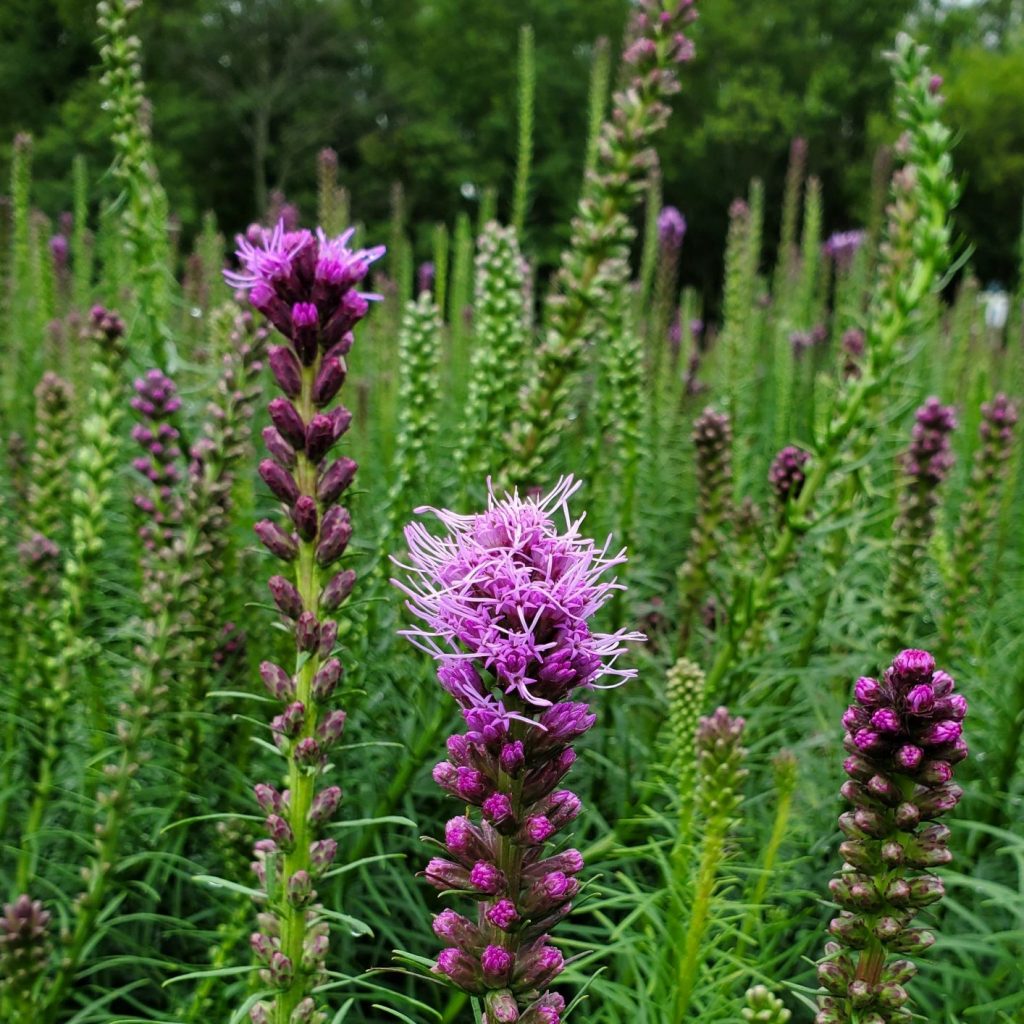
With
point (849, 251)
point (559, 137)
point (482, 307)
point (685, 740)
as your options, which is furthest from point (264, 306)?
point (559, 137)

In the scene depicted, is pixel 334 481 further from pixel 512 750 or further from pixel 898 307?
pixel 898 307

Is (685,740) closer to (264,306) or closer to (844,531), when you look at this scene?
(264,306)

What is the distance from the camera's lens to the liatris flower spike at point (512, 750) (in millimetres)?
1122

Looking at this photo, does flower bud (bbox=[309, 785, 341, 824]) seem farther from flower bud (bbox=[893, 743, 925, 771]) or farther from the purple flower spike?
the purple flower spike

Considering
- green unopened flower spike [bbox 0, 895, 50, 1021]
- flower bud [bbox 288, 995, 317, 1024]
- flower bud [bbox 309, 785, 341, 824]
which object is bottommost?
green unopened flower spike [bbox 0, 895, 50, 1021]

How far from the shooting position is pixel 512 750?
1.12 m

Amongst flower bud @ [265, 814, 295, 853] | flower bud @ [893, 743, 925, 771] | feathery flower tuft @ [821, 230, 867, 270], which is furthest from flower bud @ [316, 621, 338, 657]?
feathery flower tuft @ [821, 230, 867, 270]

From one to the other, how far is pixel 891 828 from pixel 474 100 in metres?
31.1

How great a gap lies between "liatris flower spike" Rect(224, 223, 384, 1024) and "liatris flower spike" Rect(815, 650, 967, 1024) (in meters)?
0.73

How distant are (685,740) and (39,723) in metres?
1.81

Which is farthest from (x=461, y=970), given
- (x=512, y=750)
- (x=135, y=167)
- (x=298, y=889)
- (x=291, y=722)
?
(x=135, y=167)

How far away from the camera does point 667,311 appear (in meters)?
5.27

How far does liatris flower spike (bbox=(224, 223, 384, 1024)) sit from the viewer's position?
143 cm

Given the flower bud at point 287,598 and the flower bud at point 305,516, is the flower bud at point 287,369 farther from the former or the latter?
the flower bud at point 287,598
